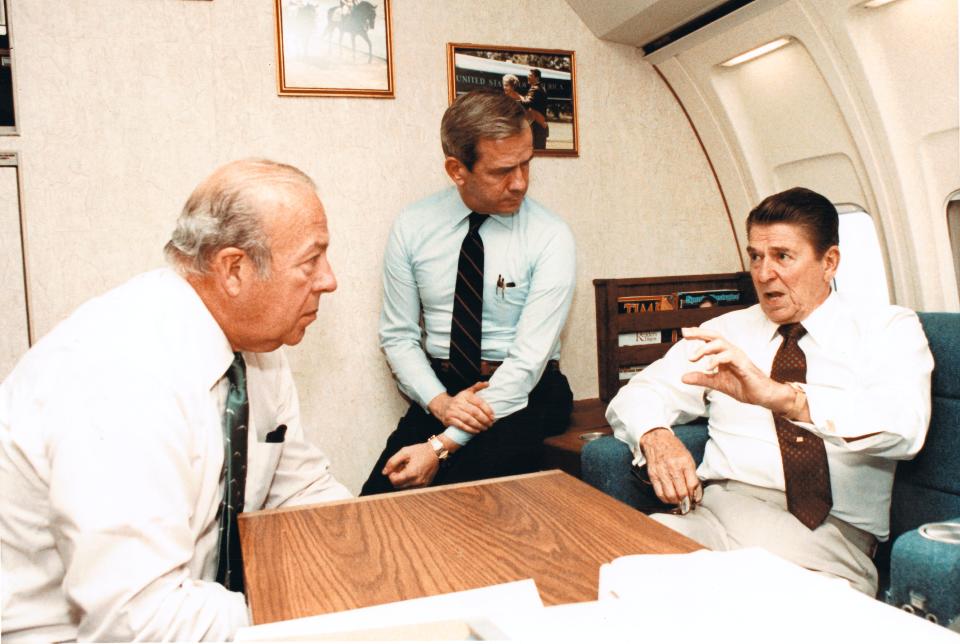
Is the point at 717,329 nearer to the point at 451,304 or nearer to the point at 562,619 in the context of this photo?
the point at 451,304

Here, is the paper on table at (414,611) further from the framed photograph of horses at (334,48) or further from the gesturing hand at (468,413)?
the framed photograph of horses at (334,48)

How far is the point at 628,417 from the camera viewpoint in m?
2.27

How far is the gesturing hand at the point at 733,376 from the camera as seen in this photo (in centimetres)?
180

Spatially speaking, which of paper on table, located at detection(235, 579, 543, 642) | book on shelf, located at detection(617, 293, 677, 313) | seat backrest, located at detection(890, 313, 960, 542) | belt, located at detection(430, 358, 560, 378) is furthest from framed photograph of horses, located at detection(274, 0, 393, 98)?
paper on table, located at detection(235, 579, 543, 642)

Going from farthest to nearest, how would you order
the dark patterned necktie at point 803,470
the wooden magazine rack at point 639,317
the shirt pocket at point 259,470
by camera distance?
the wooden magazine rack at point 639,317 → the dark patterned necktie at point 803,470 → the shirt pocket at point 259,470

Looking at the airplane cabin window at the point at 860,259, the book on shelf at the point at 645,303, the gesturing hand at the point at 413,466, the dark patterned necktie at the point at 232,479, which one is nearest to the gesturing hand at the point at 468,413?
the gesturing hand at the point at 413,466

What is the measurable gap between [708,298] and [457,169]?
1524mm

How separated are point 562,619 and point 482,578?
383mm

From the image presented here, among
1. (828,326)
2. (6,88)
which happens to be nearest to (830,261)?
(828,326)

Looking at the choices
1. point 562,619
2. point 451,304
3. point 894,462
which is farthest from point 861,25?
point 562,619

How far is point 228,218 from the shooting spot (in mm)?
1403

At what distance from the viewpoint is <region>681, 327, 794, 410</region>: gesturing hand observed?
1.80 m

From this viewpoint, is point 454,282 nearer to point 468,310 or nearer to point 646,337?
point 468,310

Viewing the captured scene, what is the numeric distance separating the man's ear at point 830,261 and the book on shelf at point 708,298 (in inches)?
50.1
